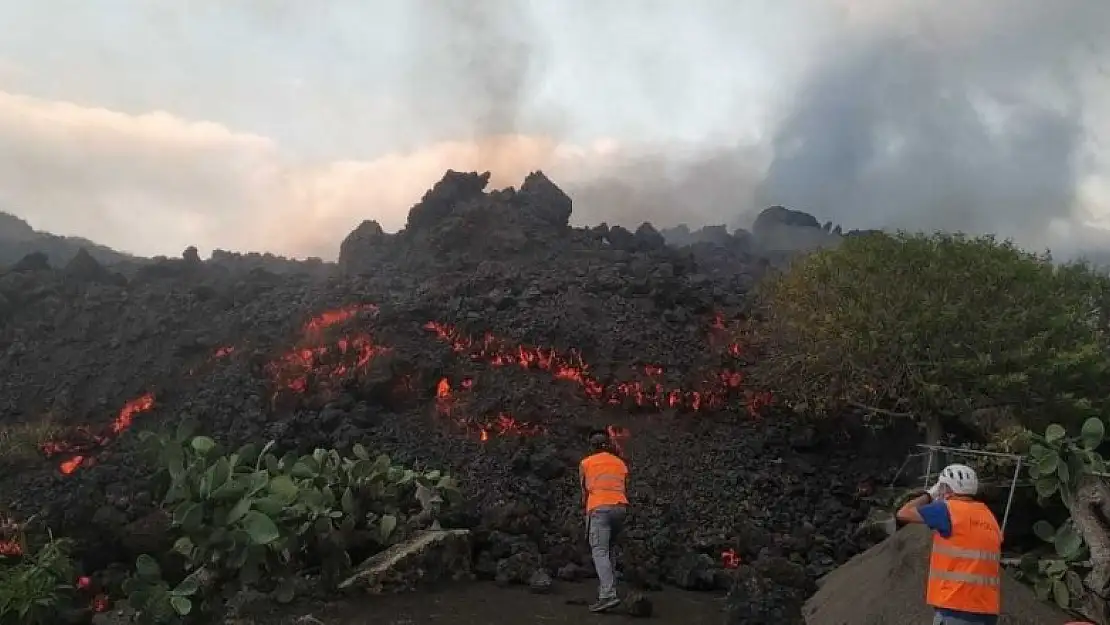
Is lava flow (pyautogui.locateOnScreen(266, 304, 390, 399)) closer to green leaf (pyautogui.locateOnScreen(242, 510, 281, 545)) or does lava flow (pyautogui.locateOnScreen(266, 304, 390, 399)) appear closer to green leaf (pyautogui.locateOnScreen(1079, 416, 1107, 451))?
green leaf (pyautogui.locateOnScreen(242, 510, 281, 545))

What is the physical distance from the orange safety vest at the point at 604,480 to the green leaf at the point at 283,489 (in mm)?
4335

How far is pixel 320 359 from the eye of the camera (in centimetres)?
2459

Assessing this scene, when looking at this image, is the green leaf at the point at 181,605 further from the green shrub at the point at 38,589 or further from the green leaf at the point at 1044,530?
the green leaf at the point at 1044,530

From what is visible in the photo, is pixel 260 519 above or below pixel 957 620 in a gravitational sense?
below

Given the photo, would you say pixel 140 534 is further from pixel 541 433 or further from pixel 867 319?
pixel 867 319

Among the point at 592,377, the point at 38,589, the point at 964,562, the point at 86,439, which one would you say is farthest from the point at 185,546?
the point at 86,439

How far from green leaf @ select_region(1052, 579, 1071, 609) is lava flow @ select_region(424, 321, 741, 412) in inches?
505

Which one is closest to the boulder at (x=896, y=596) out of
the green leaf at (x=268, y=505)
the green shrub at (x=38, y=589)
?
the green leaf at (x=268, y=505)

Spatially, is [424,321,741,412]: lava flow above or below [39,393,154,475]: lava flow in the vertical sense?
above

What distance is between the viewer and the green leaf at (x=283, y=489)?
38.6 ft

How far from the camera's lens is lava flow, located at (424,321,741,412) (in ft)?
75.1

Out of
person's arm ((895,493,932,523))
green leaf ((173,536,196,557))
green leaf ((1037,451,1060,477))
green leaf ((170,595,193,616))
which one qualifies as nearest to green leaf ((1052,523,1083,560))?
green leaf ((1037,451,1060,477))

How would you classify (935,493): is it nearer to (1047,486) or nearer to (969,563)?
(969,563)

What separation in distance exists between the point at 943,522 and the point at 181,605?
28.1 feet
